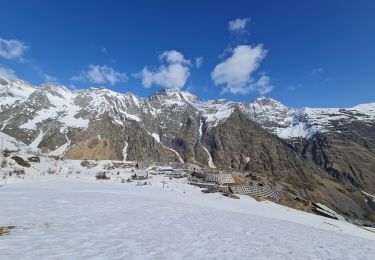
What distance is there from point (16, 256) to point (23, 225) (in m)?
4.12

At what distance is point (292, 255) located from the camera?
1102cm

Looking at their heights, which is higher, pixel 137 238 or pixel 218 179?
pixel 218 179

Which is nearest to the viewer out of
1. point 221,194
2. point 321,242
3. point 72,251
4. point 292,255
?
point 72,251

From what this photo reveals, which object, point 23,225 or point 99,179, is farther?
point 99,179

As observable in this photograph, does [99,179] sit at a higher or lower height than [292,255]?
higher

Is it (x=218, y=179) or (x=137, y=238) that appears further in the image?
(x=218, y=179)

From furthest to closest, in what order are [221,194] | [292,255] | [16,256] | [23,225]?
[221,194] < [23,225] < [292,255] < [16,256]

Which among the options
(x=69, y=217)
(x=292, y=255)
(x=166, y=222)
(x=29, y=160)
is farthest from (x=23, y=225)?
(x=29, y=160)

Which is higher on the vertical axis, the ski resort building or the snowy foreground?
the ski resort building

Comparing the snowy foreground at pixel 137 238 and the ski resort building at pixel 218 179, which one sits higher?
the ski resort building at pixel 218 179

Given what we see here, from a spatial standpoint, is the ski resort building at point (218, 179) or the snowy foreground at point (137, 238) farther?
the ski resort building at point (218, 179)

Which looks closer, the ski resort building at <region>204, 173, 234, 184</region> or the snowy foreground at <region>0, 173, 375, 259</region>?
the snowy foreground at <region>0, 173, 375, 259</region>

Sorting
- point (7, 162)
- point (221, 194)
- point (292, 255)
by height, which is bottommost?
point (292, 255)

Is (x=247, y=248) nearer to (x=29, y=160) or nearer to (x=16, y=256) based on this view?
(x=16, y=256)
